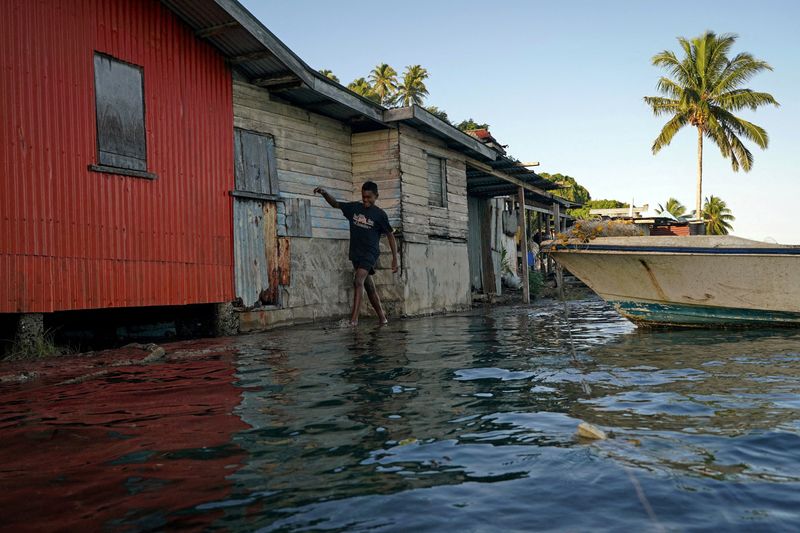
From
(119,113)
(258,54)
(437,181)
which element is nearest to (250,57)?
(258,54)

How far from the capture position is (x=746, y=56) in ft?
108

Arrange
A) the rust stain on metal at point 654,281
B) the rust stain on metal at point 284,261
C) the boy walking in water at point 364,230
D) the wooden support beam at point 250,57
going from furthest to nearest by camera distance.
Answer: the rust stain on metal at point 284,261 → the boy walking in water at point 364,230 → the wooden support beam at point 250,57 → the rust stain on metal at point 654,281

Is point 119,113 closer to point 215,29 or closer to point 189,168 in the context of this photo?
point 189,168

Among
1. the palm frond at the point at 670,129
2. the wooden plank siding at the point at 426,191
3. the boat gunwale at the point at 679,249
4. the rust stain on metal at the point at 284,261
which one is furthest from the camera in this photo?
the palm frond at the point at 670,129

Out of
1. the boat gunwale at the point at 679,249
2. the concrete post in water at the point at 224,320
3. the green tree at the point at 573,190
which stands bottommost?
the concrete post in water at the point at 224,320

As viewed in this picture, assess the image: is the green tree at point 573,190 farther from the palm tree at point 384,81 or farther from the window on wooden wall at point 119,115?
the window on wooden wall at point 119,115

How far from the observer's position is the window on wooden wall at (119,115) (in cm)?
774

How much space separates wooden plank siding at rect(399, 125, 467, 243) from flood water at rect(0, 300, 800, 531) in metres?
6.93

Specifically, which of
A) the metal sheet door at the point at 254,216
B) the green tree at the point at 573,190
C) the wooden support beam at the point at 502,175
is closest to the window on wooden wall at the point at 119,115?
the metal sheet door at the point at 254,216

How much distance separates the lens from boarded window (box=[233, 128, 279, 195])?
9.72 meters

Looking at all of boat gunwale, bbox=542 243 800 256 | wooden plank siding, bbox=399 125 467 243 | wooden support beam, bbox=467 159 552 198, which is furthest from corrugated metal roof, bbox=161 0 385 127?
wooden support beam, bbox=467 159 552 198

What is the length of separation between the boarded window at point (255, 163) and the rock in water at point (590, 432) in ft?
25.2

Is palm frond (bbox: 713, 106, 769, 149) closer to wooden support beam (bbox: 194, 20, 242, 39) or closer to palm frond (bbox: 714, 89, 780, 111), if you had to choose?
palm frond (bbox: 714, 89, 780, 111)

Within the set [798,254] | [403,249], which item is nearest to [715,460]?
[798,254]
